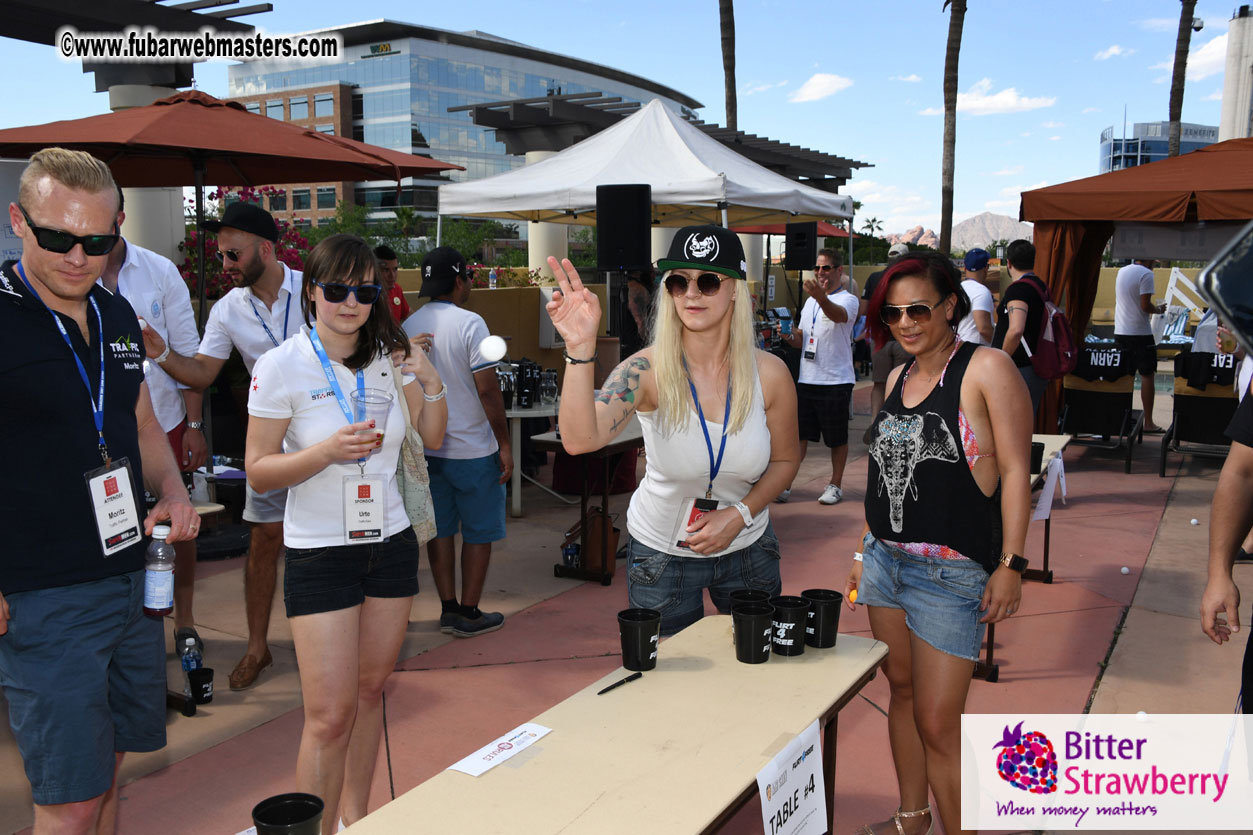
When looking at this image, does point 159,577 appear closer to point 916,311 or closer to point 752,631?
point 752,631

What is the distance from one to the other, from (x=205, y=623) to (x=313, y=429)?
296 centimetres

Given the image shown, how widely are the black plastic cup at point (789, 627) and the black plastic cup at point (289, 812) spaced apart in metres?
1.29

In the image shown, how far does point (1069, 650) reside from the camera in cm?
480

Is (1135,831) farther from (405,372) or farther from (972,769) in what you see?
(405,372)

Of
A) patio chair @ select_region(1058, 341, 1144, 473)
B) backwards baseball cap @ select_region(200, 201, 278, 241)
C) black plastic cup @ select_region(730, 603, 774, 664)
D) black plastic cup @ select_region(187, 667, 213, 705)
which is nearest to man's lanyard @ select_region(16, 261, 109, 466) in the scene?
black plastic cup @ select_region(730, 603, 774, 664)

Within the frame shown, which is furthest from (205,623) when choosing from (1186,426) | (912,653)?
(1186,426)

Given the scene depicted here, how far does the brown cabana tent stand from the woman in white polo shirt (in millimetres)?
7629

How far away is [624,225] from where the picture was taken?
596 centimetres

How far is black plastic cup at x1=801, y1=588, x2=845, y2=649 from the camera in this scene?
99.7 inches

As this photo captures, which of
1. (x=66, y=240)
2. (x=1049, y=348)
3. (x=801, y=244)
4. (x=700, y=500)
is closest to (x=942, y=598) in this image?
(x=700, y=500)

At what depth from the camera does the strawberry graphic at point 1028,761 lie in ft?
9.44

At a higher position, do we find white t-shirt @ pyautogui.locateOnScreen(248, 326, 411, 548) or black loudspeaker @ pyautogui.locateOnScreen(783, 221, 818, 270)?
black loudspeaker @ pyautogui.locateOnScreen(783, 221, 818, 270)

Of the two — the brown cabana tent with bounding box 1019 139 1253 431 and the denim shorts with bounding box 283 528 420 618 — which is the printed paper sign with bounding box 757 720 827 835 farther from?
the brown cabana tent with bounding box 1019 139 1253 431

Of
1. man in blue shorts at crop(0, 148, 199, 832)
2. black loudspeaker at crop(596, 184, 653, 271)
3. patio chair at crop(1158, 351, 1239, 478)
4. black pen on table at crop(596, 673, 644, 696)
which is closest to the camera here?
man in blue shorts at crop(0, 148, 199, 832)
